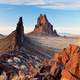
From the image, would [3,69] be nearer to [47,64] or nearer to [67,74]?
[47,64]

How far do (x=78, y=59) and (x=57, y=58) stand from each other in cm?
1214

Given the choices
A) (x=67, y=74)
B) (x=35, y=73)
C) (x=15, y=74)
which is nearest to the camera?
(x=67, y=74)

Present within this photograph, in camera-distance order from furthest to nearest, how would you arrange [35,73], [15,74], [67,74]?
1. [15,74]
2. [35,73]
3. [67,74]

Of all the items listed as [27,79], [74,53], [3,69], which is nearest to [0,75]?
[3,69]

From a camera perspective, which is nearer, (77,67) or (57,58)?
(77,67)

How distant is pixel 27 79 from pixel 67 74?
13511mm

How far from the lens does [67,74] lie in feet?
419

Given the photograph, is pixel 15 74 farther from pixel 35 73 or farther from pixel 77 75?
pixel 77 75

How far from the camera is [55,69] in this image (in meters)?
134

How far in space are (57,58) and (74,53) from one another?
27.3 feet

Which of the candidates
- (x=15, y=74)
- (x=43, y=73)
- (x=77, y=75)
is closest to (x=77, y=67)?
(x=77, y=75)

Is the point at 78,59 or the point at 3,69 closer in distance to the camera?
the point at 78,59

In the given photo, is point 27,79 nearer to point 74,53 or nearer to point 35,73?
point 35,73

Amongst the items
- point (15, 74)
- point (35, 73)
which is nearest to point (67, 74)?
point (35, 73)
